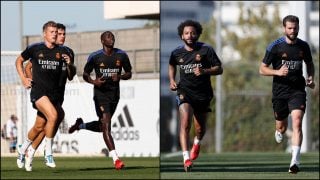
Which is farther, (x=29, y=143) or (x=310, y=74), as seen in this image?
(x=29, y=143)

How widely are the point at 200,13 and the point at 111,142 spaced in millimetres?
1762

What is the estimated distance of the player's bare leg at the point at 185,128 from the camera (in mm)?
5273

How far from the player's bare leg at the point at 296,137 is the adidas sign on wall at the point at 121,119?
128 cm

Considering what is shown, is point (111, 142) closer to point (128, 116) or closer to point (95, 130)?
point (95, 130)

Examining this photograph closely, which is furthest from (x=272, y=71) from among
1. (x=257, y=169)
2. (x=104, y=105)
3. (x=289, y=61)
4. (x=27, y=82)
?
(x=257, y=169)

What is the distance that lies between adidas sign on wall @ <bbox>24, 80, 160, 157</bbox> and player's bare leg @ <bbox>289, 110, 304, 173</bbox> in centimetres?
128

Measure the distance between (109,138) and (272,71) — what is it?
4.10 feet

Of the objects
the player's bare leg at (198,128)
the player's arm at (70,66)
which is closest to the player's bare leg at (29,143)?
the player's arm at (70,66)

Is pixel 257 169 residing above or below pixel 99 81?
below

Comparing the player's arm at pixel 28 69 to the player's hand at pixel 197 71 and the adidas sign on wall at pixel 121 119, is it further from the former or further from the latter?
the player's hand at pixel 197 71

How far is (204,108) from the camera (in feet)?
18.0

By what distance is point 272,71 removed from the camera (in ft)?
17.5

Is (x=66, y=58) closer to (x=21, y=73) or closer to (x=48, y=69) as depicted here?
(x=48, y=69)

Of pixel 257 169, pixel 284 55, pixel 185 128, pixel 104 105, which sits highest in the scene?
pixel 284 55
